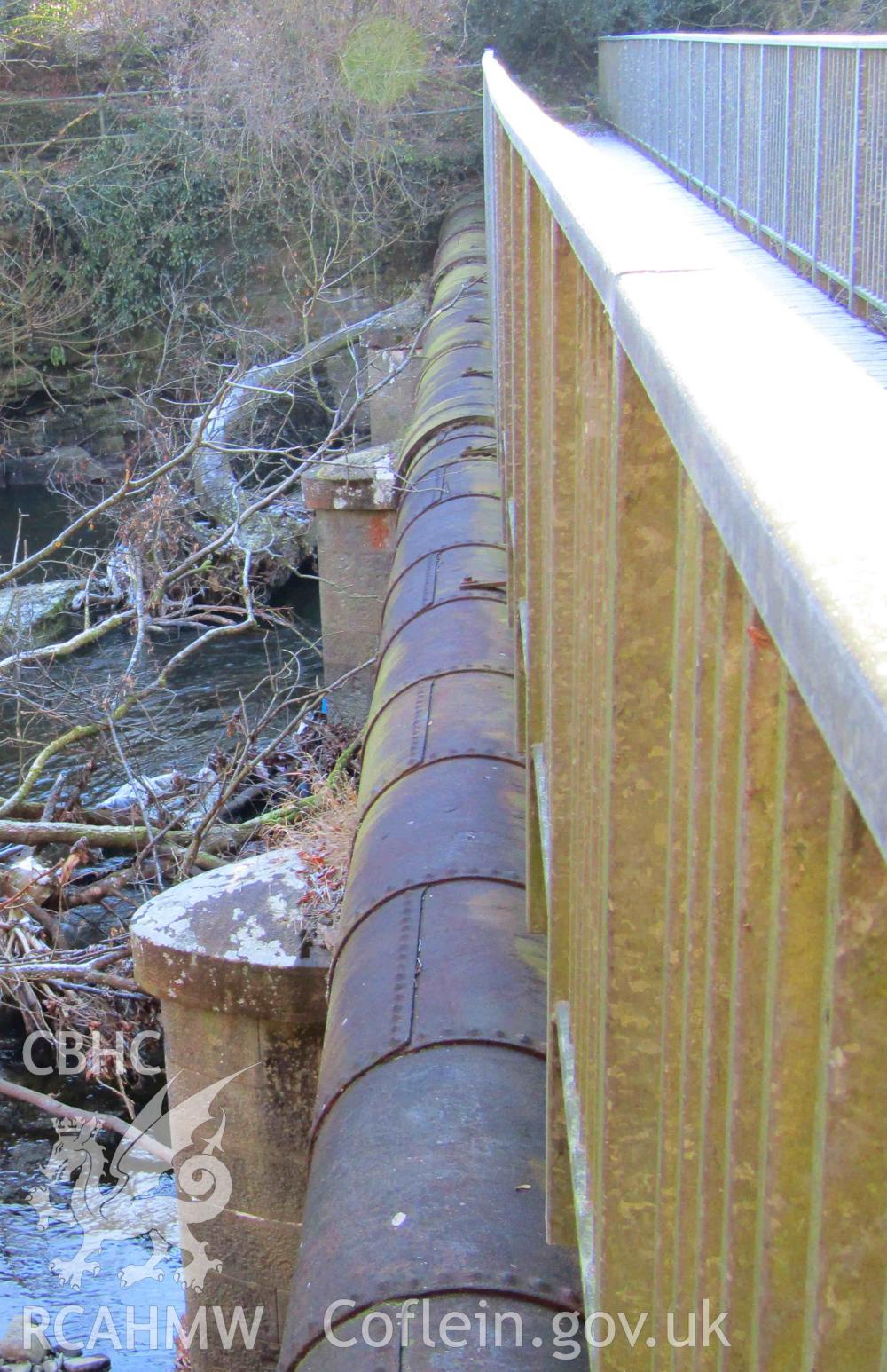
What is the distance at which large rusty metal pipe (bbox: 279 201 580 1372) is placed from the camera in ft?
6.14

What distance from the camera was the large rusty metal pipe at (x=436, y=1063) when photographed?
6.14ft

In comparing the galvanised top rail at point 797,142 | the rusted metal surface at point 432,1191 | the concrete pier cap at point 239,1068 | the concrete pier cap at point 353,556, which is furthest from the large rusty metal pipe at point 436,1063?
the concrete pier cap at point 353,556

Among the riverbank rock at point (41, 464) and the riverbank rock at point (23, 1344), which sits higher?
the riverbank rock at point (41, 464)

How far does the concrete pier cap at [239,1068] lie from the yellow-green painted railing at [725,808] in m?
2.92

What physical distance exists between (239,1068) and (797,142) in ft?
23.2

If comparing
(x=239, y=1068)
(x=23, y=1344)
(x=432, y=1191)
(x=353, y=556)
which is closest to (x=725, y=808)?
(x=432, y=1191)

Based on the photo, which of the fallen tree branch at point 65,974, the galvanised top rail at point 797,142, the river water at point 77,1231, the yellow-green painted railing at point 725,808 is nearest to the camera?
the yellow-green painted railing at point 725,808

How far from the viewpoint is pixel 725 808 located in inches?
28.6

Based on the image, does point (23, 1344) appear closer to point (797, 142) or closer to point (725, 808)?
point (725, 808)

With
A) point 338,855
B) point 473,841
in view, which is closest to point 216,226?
point 338,855

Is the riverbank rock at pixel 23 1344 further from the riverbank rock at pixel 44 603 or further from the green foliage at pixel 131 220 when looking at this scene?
the green foliage at pixel 131 220

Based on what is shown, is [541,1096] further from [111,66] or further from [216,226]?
[111,66]

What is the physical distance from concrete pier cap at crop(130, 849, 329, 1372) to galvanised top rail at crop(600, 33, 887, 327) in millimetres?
4654

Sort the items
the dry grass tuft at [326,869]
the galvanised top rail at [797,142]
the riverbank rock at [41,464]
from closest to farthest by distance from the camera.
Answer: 1. the dry grass tuft at [326,869]
2. the galvanised top rail at [797,142]
3. the riverbank rock at [41,464]
